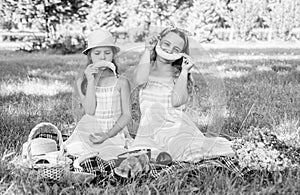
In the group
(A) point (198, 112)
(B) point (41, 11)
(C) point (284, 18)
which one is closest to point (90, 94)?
(A) point (198, 112)

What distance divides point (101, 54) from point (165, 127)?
627 mm

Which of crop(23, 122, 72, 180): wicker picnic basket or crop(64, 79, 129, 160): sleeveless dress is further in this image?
crop(64, 79, 129, 160): sleeveless dress

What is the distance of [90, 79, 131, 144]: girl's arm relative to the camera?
2.94 metres

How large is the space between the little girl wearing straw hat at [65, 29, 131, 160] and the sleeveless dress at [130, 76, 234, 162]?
0.43 ft

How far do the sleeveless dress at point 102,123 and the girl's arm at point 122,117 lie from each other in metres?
0.04

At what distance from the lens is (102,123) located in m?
3.01

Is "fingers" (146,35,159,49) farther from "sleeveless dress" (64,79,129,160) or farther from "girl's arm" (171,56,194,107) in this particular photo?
"sleeveless dress" (64,79,129,160)

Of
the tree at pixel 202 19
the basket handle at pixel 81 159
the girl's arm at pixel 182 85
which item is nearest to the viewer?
the basket handle at pixel 81 159

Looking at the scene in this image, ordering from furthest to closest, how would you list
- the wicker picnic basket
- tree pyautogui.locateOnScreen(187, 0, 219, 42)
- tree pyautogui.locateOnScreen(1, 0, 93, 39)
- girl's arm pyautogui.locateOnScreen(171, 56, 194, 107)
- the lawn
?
tree pyautogui.locateOnScreen(187, 0, 219, 42) → tree pyautogui.locateOnScreen(1, 0, 93, 39) → girl's arm pyautogui.locateOnScreen(171, 56, 194, 107) → the wicker picnic basket → the lawn

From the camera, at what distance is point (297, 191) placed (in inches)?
91.7

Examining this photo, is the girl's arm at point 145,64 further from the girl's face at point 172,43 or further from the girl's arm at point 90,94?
the girl's arm at point 90,94

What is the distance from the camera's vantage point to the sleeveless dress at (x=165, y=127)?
A: 2.92 meters

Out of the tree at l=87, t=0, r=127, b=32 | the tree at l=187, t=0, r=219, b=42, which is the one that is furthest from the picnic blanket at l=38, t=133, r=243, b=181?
the tree at l=187, t=0, r=219, b=42

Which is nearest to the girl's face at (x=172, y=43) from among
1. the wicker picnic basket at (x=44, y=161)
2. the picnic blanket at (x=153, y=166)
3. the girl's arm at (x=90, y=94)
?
the girl's arm at (x=90, y=94)
